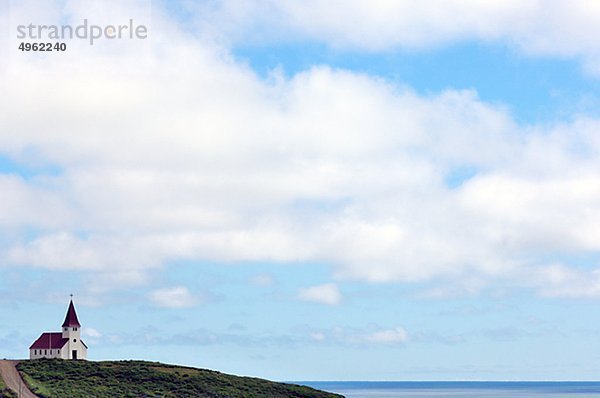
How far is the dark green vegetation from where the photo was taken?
13562cm

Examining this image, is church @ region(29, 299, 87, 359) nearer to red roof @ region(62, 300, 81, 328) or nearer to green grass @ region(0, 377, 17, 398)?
red roof @ region(62, 300, 81, 328)

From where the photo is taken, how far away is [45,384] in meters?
138

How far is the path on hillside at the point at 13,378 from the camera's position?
131625 millimetres

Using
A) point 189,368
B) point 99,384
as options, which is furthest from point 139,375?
point 189,368

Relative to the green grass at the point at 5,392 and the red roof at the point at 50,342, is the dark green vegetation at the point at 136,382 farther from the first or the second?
the red roof at the point at 50,342

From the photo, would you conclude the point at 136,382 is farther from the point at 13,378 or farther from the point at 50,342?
the point at 50,342

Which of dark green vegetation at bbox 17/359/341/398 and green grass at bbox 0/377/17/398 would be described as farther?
dark green vegetation at bbox 17/359/341/398

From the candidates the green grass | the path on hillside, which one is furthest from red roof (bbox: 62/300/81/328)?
the green grass

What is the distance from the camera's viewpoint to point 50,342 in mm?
161125

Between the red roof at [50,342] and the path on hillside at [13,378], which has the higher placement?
the red roof at [50,342]

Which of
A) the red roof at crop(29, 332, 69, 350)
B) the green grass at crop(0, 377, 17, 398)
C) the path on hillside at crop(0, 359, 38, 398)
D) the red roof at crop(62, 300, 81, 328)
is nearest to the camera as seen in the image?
the green grass at crop(0, 377, 17, 398)

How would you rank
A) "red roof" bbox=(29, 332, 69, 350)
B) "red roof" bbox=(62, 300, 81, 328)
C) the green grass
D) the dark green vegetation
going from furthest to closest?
"red roof" bbox=(29, 332, 69, 350), "red roof" bbox=(62, 300, 81, 328), the dark green vegetation, the green grass

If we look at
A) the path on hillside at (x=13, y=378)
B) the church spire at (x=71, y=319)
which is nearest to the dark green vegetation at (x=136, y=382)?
the path on hillside at (x=13, y=378)

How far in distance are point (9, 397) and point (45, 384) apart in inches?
467
